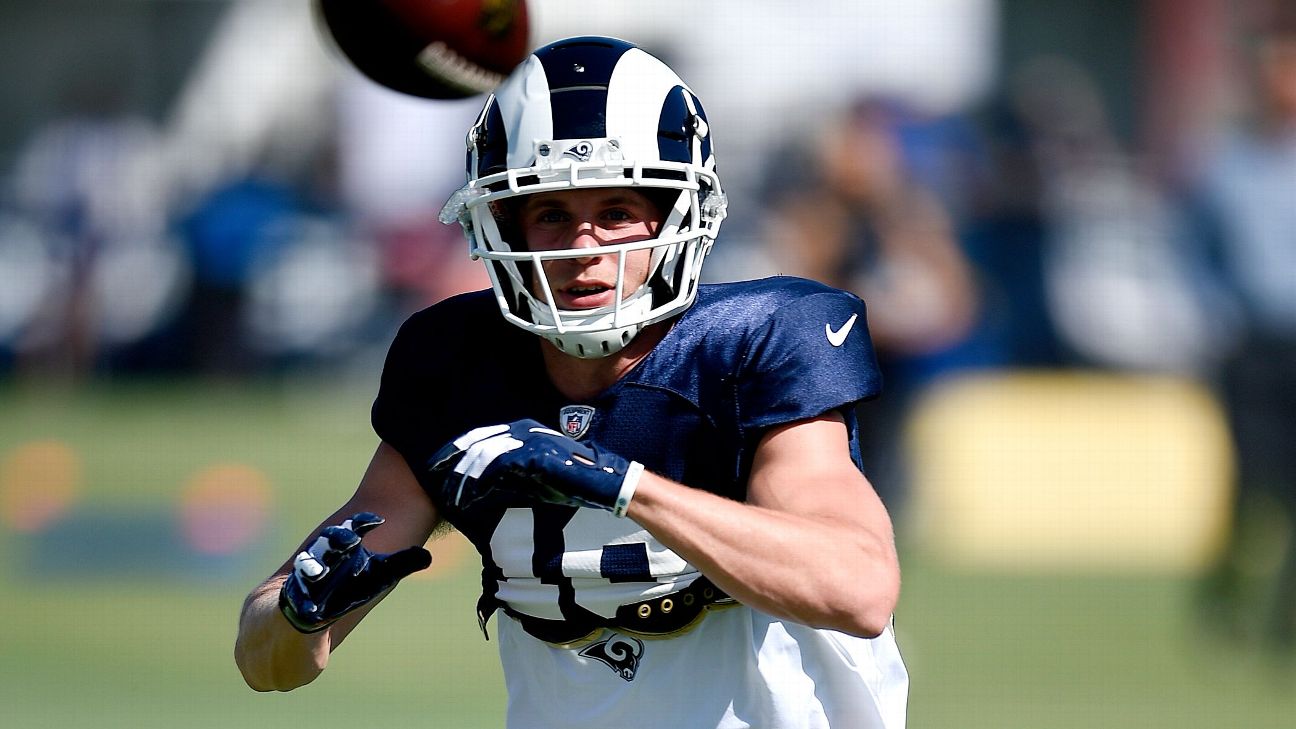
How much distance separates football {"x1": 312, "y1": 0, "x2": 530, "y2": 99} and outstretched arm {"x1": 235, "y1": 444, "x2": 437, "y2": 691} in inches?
33.6

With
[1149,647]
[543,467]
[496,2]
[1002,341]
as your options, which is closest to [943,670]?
[1149,647]

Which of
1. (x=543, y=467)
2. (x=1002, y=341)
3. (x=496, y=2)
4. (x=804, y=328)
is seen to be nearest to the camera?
(x=543, y=467)

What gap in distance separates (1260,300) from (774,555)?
473 centimetres

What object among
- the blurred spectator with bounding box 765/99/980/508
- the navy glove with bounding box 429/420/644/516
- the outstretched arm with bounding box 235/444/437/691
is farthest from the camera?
the blurred spectator with bounding box 765/99/980/508

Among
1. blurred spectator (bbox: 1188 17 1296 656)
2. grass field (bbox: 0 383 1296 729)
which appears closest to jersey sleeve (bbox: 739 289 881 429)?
grass field (bbox: 0 383 1296 729)

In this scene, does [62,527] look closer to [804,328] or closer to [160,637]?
[160,637]

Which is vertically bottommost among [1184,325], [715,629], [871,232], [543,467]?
[1184,325]

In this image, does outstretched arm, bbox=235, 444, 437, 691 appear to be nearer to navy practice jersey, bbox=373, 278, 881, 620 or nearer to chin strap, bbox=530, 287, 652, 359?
navy practice jersey, bbox=373, 278, 881, 620

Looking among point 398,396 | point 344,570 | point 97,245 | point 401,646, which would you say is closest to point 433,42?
point 398,396

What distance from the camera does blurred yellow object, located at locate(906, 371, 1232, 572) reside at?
8008 mm


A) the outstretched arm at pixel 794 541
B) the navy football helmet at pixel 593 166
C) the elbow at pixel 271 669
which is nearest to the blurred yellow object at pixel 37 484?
the elbow at pixel 271 669

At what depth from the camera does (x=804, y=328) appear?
273 cm

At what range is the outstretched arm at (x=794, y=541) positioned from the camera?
2451 millimetres

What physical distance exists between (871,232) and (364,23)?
3.94m
